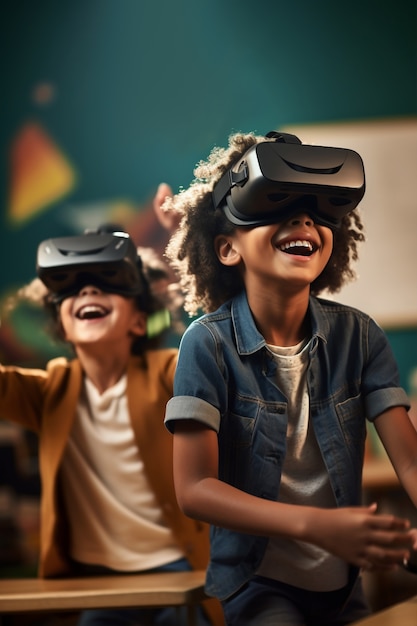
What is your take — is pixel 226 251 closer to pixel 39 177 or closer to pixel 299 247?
pixel 299 247

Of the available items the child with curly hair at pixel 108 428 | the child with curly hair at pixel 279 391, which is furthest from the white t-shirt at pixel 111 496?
the child with curly hair at pixel 279 391

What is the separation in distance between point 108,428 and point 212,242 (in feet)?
1.16

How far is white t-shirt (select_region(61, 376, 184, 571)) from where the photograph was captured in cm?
111

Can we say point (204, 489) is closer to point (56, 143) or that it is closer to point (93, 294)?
point (93, 294)

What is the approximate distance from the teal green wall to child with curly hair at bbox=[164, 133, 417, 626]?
20 cm

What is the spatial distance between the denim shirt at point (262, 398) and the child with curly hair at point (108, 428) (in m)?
0.22

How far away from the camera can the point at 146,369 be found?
1.11 metres

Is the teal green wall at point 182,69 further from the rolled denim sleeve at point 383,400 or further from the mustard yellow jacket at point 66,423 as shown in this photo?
the rolled denim sleeve at point 383,400

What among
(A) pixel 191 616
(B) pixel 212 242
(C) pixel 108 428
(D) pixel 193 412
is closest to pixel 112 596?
(A) pixel 191 616

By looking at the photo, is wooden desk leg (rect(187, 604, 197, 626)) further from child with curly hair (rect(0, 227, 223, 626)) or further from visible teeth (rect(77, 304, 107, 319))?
visible teeth (rect(77, 304, 107, 319))

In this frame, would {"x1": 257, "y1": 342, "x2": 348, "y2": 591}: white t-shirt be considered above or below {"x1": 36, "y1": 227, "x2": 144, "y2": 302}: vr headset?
below

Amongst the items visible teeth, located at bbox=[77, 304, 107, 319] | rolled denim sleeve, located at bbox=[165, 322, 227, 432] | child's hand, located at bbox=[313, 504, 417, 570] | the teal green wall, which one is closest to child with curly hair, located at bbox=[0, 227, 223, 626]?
visible teeth, located at bbox=[77, 304, 107, 319]

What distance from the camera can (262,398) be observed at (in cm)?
84

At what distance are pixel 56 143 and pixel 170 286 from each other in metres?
0.25
